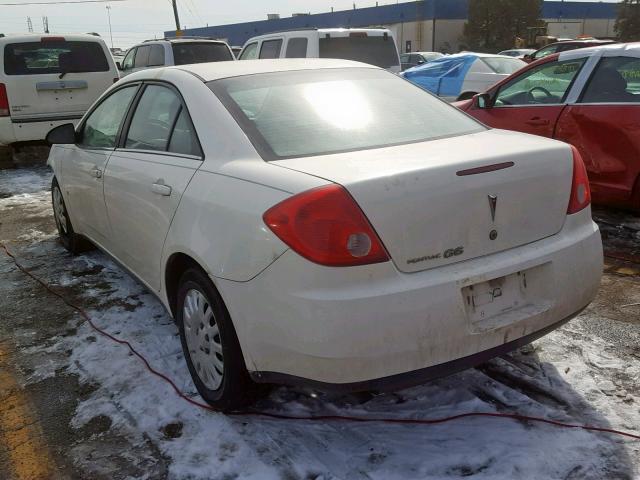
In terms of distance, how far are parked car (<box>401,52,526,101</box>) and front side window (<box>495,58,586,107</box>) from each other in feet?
16.1

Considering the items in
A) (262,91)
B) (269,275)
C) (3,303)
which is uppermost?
(262,91)

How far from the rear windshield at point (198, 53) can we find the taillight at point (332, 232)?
10757 mm

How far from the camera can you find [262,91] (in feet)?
9.96

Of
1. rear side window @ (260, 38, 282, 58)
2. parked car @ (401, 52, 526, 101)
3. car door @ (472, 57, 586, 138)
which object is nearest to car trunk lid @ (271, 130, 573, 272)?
car door @ (472, 57, 586, 138)

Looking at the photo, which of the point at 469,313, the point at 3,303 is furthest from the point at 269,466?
the point at 3,303

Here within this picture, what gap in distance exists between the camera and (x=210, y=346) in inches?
109

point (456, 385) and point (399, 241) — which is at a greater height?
point (399, 241)

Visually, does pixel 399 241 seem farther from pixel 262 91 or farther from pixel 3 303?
pixel 3 303

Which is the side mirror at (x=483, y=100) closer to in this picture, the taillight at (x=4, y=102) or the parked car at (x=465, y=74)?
the parked car at (x=465, y=74)

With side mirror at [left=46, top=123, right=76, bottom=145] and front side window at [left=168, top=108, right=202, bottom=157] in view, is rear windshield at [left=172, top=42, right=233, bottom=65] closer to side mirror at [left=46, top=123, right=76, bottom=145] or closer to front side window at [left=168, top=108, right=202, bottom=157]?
side mirror at [left=46, top=123, right=76, bottom=145]

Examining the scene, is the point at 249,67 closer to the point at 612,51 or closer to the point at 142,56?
the point at 612,51

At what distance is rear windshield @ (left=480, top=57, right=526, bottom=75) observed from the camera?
11762mm

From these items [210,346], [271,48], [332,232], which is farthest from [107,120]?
[271,48]

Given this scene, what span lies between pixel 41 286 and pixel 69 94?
5.55m
